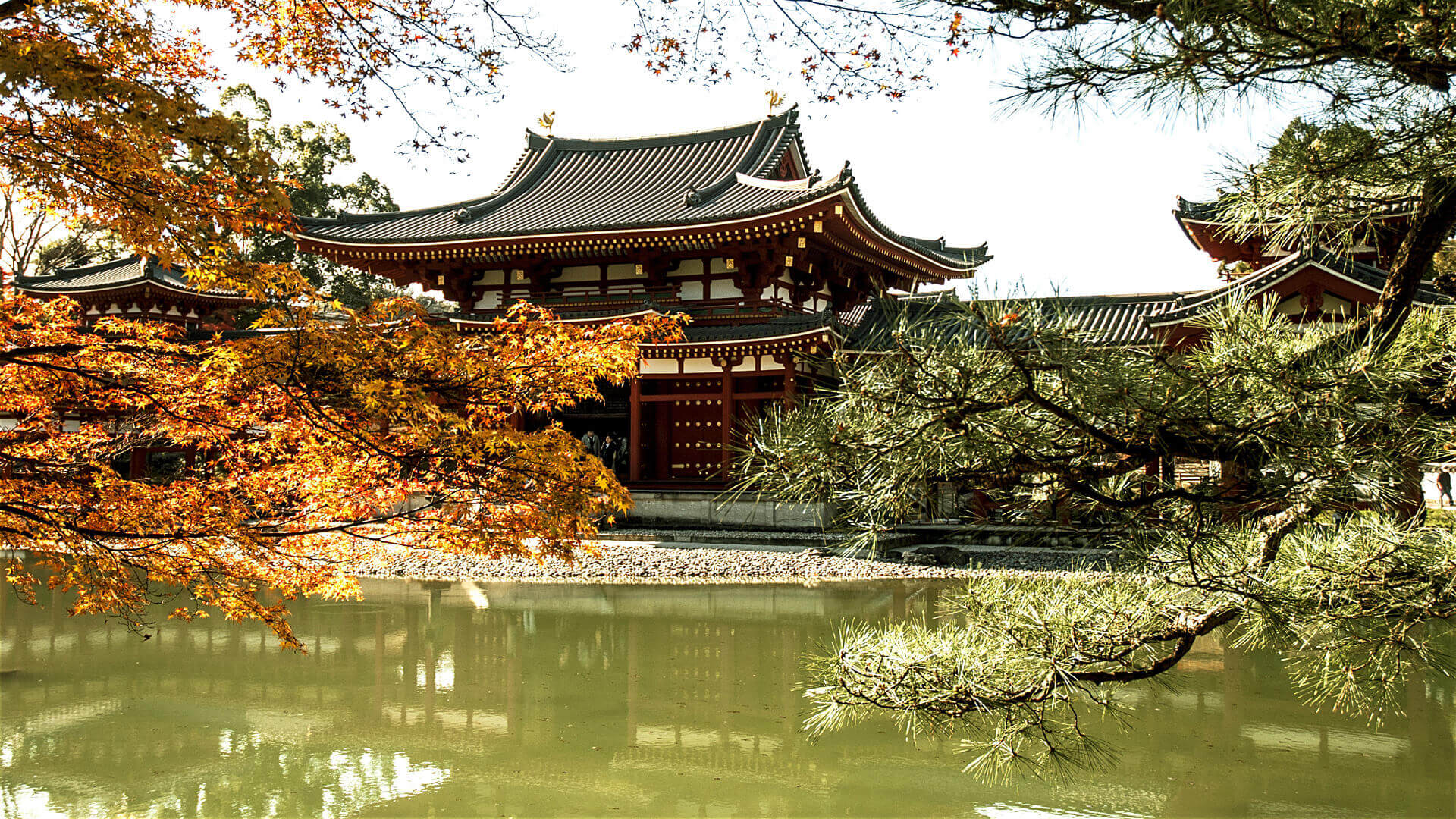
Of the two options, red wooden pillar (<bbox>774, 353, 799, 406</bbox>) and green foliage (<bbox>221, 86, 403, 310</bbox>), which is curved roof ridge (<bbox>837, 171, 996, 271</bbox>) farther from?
green foliage (<bbox>221, 86, 403, 310</bbox>)

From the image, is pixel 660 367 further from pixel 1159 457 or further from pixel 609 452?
pixel 1159 457

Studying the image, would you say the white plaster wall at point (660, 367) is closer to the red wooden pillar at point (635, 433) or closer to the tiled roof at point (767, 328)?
the red wooden pillar at point (635, 433)

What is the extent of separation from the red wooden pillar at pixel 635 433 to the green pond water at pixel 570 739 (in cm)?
764

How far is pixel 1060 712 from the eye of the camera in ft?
17.2

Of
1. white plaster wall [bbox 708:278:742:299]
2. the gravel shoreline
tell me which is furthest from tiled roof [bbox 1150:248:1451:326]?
white plaster wall [bbox 708:278:742:299]

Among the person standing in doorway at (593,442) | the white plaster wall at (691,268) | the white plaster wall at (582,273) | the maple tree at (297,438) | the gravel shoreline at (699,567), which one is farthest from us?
the person standing in doorway at (593,442)

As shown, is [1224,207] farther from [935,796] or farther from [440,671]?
[440,671]

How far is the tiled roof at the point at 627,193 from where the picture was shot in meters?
15.7

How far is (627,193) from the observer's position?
17859mm

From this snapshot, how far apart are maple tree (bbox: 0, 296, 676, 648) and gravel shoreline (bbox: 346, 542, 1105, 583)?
6.71 meters

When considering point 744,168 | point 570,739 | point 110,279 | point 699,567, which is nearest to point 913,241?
point 744,168

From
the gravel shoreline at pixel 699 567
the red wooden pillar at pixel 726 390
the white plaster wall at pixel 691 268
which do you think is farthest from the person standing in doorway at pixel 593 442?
the gravel shoreline at pixel 699 567

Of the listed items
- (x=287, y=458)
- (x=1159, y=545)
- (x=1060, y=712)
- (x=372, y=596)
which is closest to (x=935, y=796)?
(x=1060, y=712)

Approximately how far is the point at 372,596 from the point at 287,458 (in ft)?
18.7
